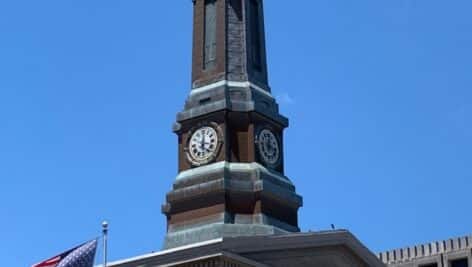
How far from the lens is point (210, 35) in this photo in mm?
56875

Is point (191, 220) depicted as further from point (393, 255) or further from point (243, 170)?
point (393, 255)

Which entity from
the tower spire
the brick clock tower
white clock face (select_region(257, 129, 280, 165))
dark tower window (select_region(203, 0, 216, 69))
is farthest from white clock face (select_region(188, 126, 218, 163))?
dark tower window (select_region(203, 0, 216, 69))

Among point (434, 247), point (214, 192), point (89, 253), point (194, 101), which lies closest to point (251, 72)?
point (194, 101)

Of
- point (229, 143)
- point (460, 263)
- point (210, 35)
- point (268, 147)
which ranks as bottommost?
point (460, 263)

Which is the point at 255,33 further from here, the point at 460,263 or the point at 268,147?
the point at 460,263

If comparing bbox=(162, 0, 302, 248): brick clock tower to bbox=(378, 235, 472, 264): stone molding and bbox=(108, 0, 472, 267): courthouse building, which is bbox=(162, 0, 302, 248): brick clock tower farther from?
bbox=(378, 235, 472, 264): stone molding

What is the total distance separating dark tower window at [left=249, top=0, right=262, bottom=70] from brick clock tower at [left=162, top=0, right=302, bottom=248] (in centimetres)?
6

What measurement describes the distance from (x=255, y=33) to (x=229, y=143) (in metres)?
7.70

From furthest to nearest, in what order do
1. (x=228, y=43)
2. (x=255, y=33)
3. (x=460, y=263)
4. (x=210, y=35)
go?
1. (x=460, y=263)
2. (x=255, y=33)
3. (x=210, y=35)
4. (x=228, y=43)

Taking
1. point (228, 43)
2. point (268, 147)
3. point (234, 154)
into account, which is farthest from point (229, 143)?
point (228, 43)

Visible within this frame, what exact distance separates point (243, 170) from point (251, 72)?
20.2 ft

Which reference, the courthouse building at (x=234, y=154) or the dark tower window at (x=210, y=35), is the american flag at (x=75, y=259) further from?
the dark tower window at (x=210, y=35)

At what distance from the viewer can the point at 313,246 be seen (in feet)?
155

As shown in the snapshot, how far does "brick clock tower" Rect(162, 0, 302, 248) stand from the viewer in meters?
51.6
